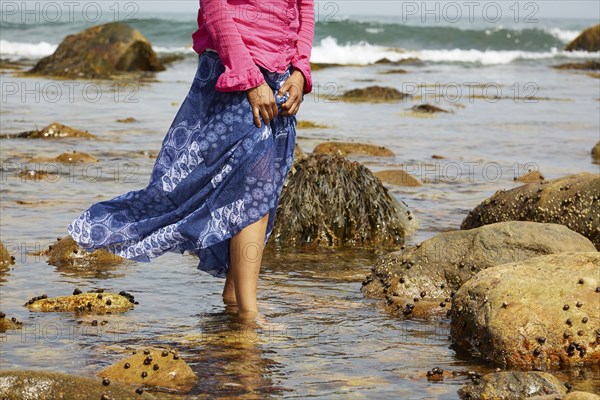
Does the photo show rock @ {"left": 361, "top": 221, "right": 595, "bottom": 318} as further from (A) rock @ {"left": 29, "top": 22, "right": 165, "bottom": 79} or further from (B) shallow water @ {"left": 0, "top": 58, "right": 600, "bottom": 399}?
(A) rock @ {"left": 29, "top": 22, "right": 165, "bottom": 79}

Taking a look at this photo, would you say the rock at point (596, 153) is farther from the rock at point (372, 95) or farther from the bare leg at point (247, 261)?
the bare leg at point (247, 261)

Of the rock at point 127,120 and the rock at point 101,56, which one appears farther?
the rock at point 101,56

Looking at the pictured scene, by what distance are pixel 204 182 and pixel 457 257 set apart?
1.92 metres

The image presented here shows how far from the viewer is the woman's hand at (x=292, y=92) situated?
5.48 meters

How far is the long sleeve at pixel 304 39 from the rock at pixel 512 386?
199 centimetres

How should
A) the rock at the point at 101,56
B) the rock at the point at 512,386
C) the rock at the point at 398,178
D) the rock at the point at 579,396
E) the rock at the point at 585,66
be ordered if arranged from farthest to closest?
the rock at the point at 585,66, the rock at the point at 101,56, the rock at the point at 398,178, the rock at the point at 512,386, the rock at the point at 579,396

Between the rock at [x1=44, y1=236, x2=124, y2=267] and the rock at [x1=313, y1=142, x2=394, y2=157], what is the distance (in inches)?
248

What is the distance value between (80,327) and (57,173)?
5778 mm

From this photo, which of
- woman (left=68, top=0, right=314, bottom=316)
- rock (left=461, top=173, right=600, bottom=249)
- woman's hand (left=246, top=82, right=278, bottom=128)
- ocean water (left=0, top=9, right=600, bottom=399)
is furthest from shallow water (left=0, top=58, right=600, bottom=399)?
woman's hand (left=246, top=82, right=278, bottom=128)

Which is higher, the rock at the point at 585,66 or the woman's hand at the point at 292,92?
the rock at the point at 585,66

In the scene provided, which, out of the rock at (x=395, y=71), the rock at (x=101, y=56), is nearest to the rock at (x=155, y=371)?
the rock at (x=101, y=56)

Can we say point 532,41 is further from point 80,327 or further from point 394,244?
point 80,327

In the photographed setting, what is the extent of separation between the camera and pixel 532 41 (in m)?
52.2

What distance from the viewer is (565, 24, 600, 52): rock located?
46.5 m
